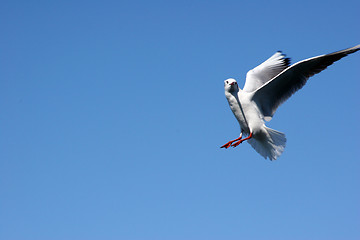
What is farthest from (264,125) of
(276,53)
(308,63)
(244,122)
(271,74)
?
(276,53)

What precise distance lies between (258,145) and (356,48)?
327 cm

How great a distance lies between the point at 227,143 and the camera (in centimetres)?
1078

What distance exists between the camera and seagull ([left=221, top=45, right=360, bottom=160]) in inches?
422

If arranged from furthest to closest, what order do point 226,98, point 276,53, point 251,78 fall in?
1. point 276,53
2. point 251,78
3. point 226,98

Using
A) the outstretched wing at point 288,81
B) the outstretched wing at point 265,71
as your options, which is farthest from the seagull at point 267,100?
the outstretched wing at point 265,71

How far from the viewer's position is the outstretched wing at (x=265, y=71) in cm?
1267

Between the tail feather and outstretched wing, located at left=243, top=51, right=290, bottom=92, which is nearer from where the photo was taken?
the tail feather

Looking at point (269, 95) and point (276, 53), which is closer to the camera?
point (269, 95)

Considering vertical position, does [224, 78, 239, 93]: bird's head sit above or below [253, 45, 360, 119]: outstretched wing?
above

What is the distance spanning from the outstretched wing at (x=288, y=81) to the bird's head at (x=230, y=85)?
553mm

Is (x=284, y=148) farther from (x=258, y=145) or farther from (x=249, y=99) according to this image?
(x=249, y=99)

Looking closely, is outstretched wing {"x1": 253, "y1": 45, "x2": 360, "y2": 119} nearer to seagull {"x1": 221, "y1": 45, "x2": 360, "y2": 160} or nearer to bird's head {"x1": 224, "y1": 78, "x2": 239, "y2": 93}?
seagull {"x1": 221, "y1": 45, "x2": 360, "y2": 160}

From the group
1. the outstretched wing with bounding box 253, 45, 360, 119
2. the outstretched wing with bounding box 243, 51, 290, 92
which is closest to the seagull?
the outstretched wing with bounding box 253, 45, 360, 119

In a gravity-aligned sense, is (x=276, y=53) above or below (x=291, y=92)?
→ above
